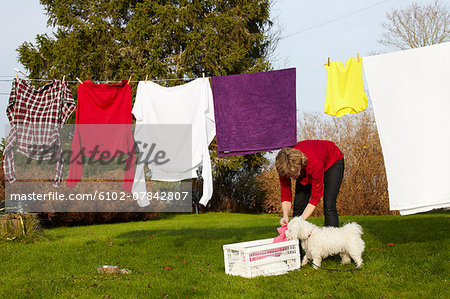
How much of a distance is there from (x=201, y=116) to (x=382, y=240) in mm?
3027

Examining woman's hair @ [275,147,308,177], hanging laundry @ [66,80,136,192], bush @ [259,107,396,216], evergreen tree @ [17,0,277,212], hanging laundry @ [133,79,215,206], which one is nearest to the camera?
woman's hair @ [275,147,308,177]

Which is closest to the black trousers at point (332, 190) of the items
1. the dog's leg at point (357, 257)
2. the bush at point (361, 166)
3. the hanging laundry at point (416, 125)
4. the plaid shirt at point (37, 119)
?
the dog's leg at point (357, 257)

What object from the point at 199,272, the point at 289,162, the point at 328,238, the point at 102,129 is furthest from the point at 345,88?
the point at 102,129

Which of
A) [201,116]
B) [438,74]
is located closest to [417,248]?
[438,74]

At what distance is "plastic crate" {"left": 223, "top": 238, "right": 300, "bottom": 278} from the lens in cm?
402

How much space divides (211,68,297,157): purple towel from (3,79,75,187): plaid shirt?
206 cm

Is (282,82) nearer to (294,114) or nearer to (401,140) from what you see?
(294,114)

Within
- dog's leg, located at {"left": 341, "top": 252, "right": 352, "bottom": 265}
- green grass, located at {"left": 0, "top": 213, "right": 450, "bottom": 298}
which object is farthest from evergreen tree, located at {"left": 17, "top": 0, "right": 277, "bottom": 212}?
dog's leg, located at {"left": 341, "top": 252, "right": 352, "bottom": 265}

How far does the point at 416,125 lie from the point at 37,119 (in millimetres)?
4564

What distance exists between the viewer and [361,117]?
10625 millimetres

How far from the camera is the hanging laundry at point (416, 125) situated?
4.28m

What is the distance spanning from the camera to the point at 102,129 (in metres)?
5.39

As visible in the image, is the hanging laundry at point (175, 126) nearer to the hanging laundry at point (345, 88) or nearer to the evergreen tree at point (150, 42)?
the hanging laundry at point (345, 88)

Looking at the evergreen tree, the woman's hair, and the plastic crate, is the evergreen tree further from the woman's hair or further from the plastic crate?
the woman's hair
